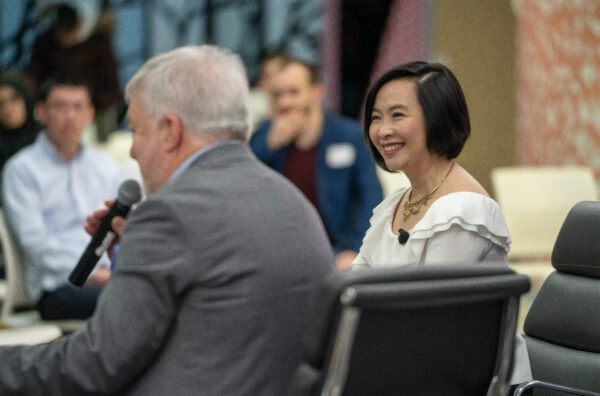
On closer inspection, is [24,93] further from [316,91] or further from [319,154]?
[319,154]

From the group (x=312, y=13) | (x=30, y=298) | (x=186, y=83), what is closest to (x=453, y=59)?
(x=312, y=13)

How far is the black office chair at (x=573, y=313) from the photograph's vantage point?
2012 mm

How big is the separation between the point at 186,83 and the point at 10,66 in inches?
209

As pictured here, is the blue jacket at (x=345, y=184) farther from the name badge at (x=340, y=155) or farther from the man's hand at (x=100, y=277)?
the man's hand at (x=100, y=277)

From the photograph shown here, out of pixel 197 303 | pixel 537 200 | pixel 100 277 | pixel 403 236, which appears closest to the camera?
pixel 197 303

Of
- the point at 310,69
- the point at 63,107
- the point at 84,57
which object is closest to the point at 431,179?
the point at 310,69

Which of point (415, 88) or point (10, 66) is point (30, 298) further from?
point (10, 66)

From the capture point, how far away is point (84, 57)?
20.8ft

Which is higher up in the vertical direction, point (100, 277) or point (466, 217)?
point (466, 217)

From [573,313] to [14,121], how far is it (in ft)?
11.6

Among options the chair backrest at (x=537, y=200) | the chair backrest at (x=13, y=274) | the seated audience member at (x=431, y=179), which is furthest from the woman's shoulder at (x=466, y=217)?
the chair backrest at (x=537, y=200)

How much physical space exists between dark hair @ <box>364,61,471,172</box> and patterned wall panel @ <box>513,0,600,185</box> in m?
4.97

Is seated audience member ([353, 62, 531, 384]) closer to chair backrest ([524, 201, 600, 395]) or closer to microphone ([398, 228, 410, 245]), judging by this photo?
microphone ([398, 228, 410, 245])

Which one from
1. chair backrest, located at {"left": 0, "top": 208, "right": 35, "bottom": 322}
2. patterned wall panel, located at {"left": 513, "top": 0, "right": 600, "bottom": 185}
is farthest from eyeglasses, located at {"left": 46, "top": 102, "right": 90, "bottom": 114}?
patterned wall panel, located at {"left": 513, "top": 0, "right": 600, "bottom": 185}
